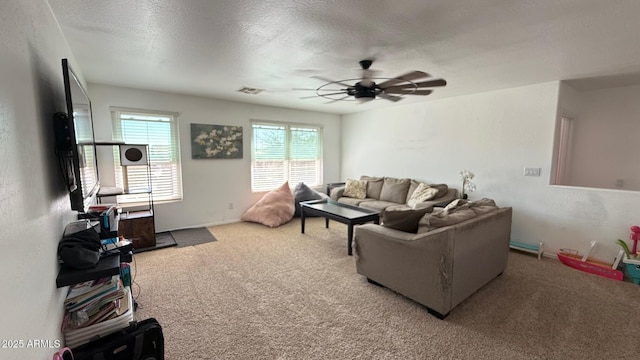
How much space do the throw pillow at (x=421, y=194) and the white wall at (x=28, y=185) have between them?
433cm

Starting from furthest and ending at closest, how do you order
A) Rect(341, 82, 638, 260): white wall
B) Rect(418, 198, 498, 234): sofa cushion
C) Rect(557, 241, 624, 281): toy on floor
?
Rect(341, 82, 638, 260): white wall
Rect(557, 241, 624, 281): toy on floor
Rect(418, 198, 498, 234): sofa cushion

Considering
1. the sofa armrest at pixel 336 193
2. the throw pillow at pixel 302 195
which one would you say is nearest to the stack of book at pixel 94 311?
the throw pillow at pixel 302 195

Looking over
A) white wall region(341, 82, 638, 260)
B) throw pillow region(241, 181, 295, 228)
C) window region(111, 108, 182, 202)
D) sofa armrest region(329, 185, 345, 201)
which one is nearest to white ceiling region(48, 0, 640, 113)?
white wall region(341, 82, 638, 260)

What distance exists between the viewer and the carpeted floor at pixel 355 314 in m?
1.91

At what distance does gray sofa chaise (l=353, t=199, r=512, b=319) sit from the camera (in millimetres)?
2215

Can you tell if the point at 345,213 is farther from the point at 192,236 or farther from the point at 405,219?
the point at 192,236

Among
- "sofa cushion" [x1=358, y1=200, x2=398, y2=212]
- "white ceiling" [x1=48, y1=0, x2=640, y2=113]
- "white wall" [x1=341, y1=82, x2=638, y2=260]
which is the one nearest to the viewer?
"white ceiling" [x1=48, y1=0, x2=640, y2=113]

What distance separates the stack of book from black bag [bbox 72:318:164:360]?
11 cm

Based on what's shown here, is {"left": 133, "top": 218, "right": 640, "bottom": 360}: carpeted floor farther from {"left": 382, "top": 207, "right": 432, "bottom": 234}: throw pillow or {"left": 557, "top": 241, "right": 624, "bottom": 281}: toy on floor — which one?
{"left": 382, "top": 207, "right": 432, "bottom": 234}: throw pillow

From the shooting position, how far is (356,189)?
557 centimetres

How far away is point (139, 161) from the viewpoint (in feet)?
12.3

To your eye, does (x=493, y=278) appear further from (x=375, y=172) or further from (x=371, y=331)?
(x=375, y=172)

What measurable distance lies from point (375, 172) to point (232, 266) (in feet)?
12.5

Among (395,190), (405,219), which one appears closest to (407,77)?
(405,219)
